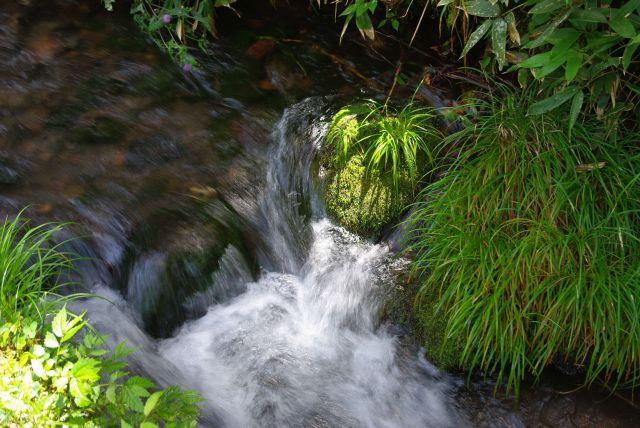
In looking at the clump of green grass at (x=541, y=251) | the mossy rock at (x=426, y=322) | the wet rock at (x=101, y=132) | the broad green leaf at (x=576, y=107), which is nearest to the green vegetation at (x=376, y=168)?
the clump of green grass at (x=541, y=251)

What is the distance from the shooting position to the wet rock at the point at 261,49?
13.7 feet

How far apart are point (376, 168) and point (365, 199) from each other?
177mm

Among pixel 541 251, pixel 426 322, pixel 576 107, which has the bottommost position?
pixel 426 322

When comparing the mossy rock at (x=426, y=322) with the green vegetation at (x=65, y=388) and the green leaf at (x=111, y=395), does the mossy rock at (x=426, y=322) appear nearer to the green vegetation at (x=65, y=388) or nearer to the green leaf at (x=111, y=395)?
the green vegetation at (x=65, y=388)

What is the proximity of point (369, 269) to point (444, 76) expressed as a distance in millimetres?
1516

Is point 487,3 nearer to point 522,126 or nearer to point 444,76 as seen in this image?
point 522,126

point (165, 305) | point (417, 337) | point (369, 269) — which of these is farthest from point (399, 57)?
point (165, 305)

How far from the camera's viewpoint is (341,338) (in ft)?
9.98

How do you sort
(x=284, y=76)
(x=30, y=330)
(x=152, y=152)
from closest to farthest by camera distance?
1. (x=30, y=330)
2. (x=152, y=152)
3. (x=284, y=76)

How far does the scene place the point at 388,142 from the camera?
3172 millimetres

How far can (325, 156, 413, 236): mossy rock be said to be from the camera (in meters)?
3.23

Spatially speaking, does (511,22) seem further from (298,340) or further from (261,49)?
(261,49)

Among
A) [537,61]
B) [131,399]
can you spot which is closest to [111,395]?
[131,399]

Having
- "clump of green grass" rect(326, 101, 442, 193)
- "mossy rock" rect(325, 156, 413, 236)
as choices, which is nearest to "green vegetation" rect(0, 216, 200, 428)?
"mossy rock" rect(325, 156, 413, 236)
